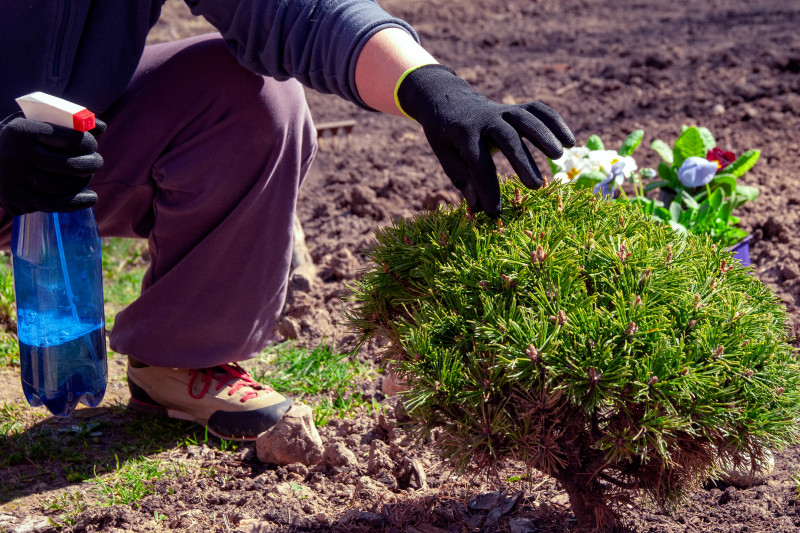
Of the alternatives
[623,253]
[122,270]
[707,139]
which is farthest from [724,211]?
[122,270]

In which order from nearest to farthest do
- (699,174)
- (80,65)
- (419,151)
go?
(80,65)
(699,174)
(419,151)

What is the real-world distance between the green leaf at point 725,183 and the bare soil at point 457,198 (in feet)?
1.21

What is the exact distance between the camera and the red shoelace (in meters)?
2.39

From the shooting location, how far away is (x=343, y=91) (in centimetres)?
185

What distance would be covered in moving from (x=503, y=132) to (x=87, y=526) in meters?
1.42

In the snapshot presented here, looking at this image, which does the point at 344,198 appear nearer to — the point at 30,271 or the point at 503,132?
the point at 30,271

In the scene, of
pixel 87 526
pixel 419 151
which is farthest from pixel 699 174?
pixel 87 526

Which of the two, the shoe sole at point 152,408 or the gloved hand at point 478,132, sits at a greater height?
the gloved hand at point 478,132

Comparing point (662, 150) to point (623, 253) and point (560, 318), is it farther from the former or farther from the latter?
point (560, 318)

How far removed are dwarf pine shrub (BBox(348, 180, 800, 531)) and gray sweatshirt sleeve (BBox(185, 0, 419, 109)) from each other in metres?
0.52

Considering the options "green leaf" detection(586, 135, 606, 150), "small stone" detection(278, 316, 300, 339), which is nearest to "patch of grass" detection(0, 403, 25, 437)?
Result: "small stone" detection(278, 316, 300, 339)

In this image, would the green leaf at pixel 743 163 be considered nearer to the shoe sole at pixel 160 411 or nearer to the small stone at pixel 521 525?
the small stone at pixel 521 525

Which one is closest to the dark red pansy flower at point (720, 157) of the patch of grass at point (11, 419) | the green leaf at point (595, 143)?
the green leaf at point (595, 143)

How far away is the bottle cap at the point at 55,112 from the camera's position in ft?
5.59
